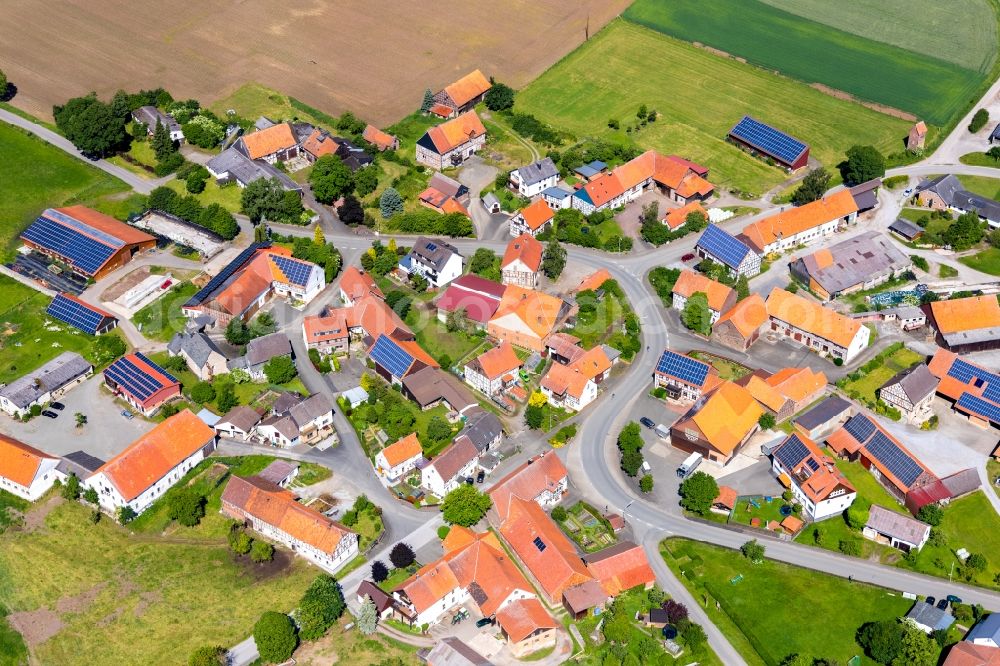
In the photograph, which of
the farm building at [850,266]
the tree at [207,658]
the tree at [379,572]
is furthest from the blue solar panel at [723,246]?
the tree at [207,658]

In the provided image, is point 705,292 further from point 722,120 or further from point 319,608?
point 319,608

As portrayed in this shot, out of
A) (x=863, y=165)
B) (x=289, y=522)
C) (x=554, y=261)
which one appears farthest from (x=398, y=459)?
(x=863, y=165)

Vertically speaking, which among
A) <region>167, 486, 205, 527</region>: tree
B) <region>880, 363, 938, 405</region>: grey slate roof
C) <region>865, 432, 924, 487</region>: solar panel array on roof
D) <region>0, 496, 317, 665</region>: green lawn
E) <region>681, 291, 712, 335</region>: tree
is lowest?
<region>0, 496, 317, 665</region>: green lawn

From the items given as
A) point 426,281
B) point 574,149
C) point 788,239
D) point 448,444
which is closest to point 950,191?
point 788,239

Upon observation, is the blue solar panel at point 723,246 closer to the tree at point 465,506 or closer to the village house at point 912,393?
the village house at point 912,393

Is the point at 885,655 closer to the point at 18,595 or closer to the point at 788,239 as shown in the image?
the point at 788,239

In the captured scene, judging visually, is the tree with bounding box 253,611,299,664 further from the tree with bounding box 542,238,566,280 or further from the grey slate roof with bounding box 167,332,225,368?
the tree with bounding box 542,238,566,280

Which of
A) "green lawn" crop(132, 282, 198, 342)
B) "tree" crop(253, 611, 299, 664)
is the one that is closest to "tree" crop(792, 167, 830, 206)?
"green lawn" crop(132, 282, 198, 342)
